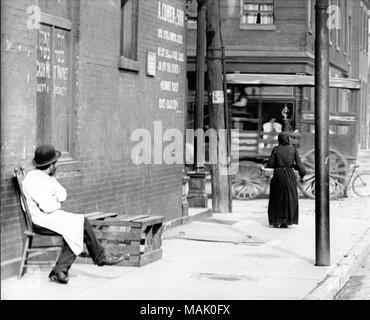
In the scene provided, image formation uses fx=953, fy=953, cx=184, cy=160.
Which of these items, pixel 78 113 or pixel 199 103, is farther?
pixel 199 103

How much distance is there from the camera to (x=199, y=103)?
19234 mm

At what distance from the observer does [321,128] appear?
36.3 feet

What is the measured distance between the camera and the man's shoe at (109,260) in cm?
969

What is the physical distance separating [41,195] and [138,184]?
4.51 m

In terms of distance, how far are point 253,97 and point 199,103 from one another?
4263mm

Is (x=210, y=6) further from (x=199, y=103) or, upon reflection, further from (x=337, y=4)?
(x=337, y=4)

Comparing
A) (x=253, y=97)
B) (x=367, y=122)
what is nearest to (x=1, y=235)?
(x=253, y=97)

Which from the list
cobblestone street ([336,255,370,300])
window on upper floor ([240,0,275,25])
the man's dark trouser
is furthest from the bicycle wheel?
the man's dark trouser

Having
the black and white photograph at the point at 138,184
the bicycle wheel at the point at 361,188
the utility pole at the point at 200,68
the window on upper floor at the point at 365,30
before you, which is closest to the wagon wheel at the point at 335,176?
the bicycle wheel at the point at 361,188

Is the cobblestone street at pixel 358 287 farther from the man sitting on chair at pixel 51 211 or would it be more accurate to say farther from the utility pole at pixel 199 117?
the utility pole at pixel 199 117

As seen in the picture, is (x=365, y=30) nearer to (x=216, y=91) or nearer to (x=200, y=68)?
(x=200, y=68)

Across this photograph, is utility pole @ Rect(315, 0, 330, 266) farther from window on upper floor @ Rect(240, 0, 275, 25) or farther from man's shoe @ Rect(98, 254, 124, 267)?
window on upper floor @ Rect(240, 0, 275, 25)

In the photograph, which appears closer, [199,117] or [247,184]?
[199,117]

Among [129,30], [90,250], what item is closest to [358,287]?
[90,250]
